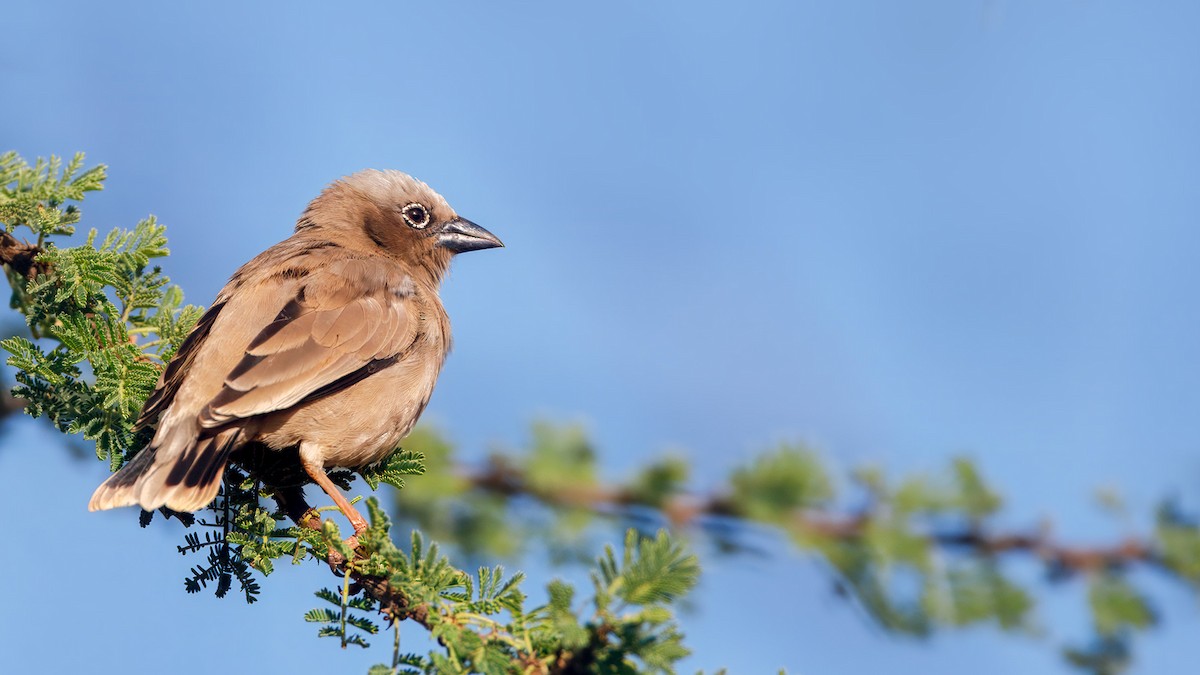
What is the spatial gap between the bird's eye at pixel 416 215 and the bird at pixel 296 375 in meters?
0.63

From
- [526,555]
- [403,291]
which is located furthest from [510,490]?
[403,291]

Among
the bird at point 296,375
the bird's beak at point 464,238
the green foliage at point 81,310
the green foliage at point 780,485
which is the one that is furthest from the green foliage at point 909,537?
the bird's beak at point 464,238

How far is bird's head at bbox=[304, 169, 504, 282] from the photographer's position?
21.2 feet

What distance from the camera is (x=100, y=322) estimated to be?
416cm

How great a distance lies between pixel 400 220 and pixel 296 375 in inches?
89.3

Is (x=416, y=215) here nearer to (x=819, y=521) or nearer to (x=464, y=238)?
(x=464, y=238)

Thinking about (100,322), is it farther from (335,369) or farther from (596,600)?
(596,600)

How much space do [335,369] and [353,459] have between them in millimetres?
409

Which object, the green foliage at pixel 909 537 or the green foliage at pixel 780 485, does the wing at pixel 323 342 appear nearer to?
the green foliage at pixel 909 537

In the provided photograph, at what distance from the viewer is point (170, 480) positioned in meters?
3.81

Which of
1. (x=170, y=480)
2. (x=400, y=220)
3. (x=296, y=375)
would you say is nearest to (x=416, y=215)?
(x=400, y=220)

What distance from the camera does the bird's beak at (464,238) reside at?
21.5 feet

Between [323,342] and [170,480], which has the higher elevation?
[323,342]

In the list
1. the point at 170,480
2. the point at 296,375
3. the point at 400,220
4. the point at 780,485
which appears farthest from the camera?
the point at 400,220
